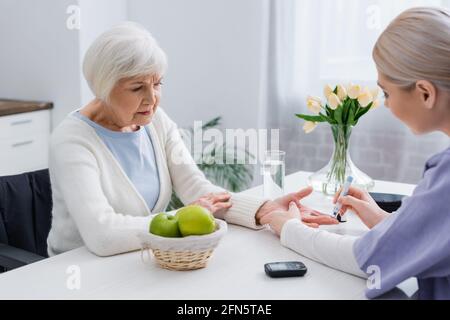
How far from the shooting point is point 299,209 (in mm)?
1719

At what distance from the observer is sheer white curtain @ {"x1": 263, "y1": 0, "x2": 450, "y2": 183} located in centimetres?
305

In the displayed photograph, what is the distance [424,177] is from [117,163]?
2.77 ft

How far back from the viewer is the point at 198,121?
12.0 ft

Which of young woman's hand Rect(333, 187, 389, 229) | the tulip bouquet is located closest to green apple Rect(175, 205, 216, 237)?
young woman's hand Rect(333, 187, 389, 229)

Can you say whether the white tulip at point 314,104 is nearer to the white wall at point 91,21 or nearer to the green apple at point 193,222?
the green apple at point 193,222

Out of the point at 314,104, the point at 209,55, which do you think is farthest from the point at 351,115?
the point at 209,55

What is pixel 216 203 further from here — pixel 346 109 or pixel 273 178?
pixel 346 109

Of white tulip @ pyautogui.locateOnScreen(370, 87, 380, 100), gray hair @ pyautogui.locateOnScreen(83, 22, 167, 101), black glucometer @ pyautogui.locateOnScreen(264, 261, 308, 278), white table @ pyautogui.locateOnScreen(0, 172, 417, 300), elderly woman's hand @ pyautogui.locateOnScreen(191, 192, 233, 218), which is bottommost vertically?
white table @ pyautogui.locateOnScreen(0, 172, 417, 300)

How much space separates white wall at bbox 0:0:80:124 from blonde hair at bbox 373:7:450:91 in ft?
7.76

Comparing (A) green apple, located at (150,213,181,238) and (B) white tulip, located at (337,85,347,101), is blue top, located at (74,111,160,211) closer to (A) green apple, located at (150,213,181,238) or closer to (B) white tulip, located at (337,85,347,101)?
(A) green apple, located at (150,213,181,238)

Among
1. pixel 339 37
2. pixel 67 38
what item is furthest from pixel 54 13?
pixel 339 37

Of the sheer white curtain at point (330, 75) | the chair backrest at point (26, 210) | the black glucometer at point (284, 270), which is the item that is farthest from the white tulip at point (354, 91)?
the sheer white curtain at point (330, 75)

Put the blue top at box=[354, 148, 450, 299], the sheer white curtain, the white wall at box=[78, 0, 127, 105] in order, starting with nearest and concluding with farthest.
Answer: the blue top at box=[354, 148, 450, 299]
the sheer white curtain
the white wall at box=[78, 0, 127, 105]
